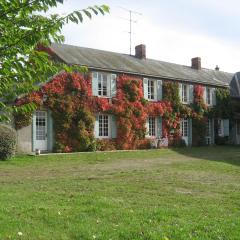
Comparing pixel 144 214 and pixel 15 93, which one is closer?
pixel 15 93

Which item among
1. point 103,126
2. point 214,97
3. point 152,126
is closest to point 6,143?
point 103,126

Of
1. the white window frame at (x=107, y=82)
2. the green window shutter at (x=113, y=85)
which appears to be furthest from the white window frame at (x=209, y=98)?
the white window frame at (x=107, y=82)

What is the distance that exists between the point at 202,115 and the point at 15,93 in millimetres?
32124

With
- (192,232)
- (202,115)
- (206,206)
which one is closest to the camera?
(192,232)

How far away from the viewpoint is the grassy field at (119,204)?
7074 millimetres

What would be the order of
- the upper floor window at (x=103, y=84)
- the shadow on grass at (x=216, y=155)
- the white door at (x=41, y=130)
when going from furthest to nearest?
1. the upper floor window at (x=103, y=84)
2. the white door at (x=41, y=130)
3. the shadow on grass at (x=216, y=155)

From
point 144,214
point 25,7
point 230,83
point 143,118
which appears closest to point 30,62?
point 25,7

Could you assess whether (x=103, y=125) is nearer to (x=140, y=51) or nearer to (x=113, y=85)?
(x=113, y=85)

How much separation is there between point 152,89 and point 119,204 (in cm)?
2376

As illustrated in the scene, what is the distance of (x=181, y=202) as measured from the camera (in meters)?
10.0

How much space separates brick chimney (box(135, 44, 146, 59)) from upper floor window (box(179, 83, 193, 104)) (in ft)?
13.4

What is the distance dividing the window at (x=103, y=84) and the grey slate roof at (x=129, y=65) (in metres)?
0.57

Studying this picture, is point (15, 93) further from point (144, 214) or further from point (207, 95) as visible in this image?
point (207, 95)

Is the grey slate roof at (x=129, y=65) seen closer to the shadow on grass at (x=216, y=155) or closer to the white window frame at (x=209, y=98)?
the white window frame at (x=209, y=98)
